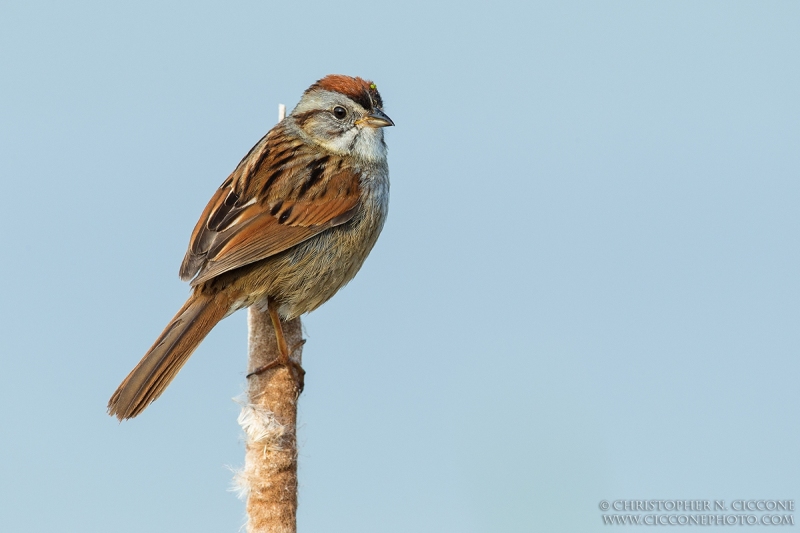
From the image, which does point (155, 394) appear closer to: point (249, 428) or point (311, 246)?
point (249, 428)

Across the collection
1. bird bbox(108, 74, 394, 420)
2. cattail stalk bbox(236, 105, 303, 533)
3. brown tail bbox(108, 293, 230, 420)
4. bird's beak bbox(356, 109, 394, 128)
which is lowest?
cattail stalk bbox(236, 105, 303, 533)

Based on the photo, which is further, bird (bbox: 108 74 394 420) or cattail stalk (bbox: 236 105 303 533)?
bird (bbox: 108 74 394 420)

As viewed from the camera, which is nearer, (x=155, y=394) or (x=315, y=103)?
(x=155, y=394)

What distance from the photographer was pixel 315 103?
3.90 m

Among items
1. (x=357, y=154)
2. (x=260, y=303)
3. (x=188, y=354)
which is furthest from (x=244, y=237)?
(x=357, y=154)

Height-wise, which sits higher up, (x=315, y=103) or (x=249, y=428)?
(x=315, y=103)

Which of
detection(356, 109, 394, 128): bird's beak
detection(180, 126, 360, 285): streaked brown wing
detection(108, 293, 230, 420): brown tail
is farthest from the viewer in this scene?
detection(356, 109, 394, 128): bird's beak

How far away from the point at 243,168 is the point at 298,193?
1.03ft

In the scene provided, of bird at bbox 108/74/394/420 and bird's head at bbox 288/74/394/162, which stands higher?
bird's head at bbox 288/74/394/162

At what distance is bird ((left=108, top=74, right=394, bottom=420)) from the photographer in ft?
10.1

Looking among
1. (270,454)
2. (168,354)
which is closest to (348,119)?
(168,354)

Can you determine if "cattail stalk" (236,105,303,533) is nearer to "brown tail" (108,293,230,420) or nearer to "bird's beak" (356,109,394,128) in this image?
"brown tail" (108,293,230,420)

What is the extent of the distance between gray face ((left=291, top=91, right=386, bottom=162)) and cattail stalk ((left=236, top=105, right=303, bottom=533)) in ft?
4.15

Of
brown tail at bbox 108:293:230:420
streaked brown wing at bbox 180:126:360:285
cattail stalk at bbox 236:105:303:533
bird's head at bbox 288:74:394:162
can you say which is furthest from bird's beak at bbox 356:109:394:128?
cattail stalk at bbox 236:105:303:533
